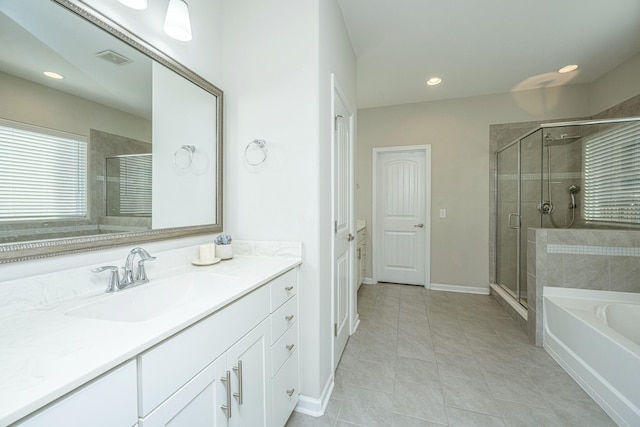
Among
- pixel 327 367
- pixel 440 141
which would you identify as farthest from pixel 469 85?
pixel 327 367

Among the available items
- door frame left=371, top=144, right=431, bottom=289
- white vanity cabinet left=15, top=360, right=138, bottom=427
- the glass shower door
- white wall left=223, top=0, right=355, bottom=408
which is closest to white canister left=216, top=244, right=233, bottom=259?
white wall left=223, top=0, right=355, bottom=408

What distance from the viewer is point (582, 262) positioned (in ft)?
7.13

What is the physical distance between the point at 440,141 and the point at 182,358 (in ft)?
12.5

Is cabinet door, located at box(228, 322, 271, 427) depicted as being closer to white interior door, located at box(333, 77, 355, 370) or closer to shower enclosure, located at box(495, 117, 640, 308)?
white interior door, located at box(333, 77, 355, 370)

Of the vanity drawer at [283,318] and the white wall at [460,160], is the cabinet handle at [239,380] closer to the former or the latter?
the vanity drawer at [283,318]

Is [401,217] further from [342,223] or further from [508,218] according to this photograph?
[342,223]

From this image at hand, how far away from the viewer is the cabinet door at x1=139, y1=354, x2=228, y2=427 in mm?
667

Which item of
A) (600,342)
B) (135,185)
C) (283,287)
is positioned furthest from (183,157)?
(600,342)

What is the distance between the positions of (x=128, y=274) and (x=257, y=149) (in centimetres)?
93

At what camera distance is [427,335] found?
2428 mm

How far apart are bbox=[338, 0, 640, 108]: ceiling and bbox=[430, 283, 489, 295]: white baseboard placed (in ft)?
8.52

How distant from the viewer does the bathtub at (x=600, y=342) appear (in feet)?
4.61

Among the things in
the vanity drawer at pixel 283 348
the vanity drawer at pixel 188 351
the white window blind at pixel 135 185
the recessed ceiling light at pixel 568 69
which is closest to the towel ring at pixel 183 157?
the white window blind at pixel 135 185

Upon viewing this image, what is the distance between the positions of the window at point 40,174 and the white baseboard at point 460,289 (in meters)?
3.86
